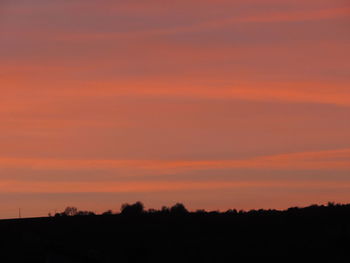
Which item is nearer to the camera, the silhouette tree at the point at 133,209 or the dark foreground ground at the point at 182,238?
the dark foreground ground at the point at 182,238

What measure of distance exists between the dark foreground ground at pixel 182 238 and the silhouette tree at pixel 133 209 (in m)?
2.80

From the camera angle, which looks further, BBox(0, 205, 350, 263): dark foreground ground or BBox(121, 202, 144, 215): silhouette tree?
BBox(121, 202, 144, 215): silhouette tree

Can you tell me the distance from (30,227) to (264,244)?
1289 cm

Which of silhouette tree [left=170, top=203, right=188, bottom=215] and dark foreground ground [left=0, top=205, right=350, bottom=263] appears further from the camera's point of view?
silhouette tree [left=170, top=203, right=188, bottom=215]

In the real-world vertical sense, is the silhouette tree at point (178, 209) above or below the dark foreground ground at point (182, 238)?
above

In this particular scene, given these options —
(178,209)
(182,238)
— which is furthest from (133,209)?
(182,238)

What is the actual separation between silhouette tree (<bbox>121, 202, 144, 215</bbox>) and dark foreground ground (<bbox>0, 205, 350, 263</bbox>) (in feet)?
9.18

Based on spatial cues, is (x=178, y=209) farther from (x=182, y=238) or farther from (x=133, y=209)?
(x=182, y=238)

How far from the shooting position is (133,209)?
7200cm

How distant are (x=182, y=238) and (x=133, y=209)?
1398 centimetres

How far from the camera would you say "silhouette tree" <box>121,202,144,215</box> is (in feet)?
230

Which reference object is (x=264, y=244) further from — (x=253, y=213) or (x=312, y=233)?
(x=253, y=213)

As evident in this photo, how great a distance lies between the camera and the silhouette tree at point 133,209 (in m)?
70.0

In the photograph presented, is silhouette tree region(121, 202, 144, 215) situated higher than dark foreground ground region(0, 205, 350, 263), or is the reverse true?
silhouette tree region(121, 202, 144, 215)
